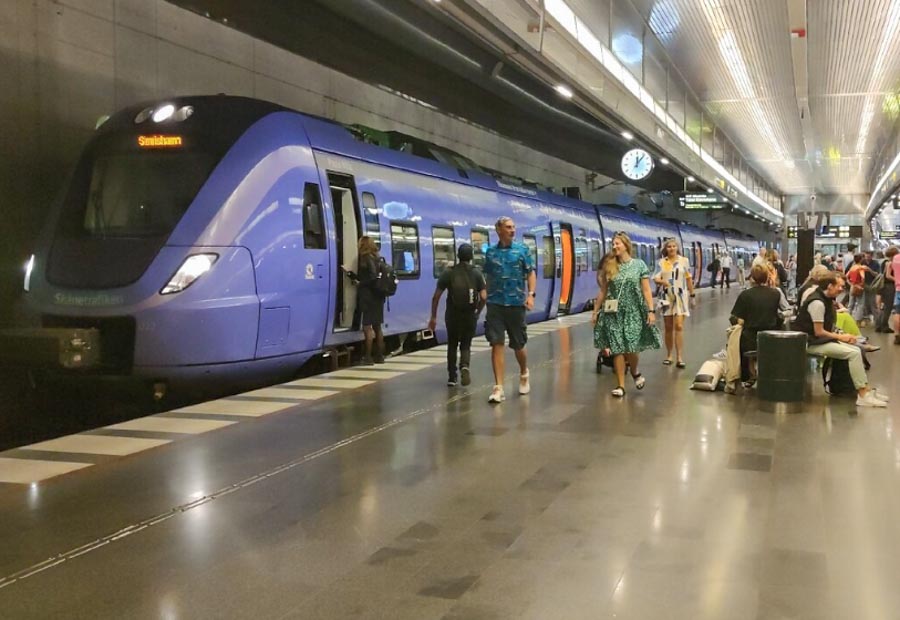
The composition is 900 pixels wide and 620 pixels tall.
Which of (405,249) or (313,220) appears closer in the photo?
(313,220)

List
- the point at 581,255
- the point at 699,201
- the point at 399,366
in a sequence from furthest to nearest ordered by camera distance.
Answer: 1. the point at 699,201
2. the point at 581,255
3. the point at 399,366

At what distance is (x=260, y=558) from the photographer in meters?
4.39

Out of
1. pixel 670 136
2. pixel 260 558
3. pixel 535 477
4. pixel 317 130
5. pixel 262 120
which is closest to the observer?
pixel 260 558

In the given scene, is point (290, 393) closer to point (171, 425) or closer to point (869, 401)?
point (171, 425)

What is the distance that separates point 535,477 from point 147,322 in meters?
4.42

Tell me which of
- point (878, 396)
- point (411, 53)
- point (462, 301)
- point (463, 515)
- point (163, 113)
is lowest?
point (463, 515)

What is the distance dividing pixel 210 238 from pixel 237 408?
5.82ft

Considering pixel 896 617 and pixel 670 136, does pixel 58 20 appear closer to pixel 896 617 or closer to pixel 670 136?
pixel 896 617

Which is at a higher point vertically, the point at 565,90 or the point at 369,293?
the point at 565,90

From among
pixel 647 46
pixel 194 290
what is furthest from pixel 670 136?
pixel 194 290

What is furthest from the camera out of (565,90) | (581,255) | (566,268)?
(581,255)

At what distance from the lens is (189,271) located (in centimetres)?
849

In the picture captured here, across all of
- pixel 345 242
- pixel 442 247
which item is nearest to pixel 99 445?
pixel 345 242

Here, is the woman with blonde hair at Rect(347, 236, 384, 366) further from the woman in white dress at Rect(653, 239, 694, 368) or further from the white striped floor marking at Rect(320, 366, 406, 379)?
the woman in white dress at Rect(653, 239, 694, 368)
